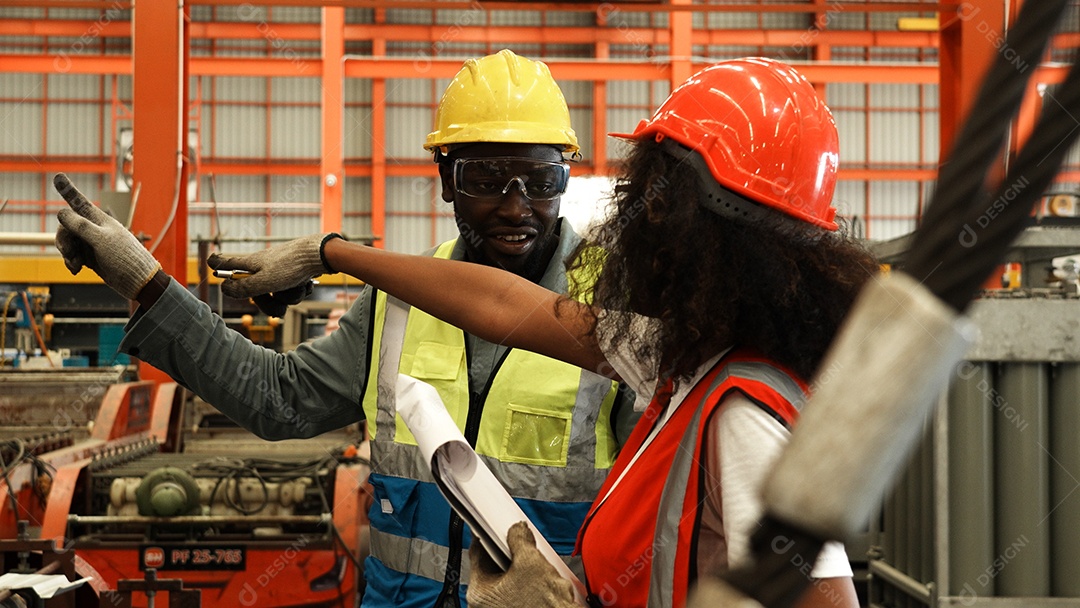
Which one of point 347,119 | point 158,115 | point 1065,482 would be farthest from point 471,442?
point 347,119

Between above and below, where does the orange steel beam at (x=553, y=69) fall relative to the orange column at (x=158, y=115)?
above

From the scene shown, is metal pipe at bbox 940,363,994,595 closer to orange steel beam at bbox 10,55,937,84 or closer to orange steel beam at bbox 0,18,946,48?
orange steel beam at bbox 10,55,937,84

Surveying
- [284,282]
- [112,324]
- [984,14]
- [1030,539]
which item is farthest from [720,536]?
[112,324]

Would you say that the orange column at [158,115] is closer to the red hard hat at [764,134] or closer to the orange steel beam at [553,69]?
the red hard hat at [764,134]

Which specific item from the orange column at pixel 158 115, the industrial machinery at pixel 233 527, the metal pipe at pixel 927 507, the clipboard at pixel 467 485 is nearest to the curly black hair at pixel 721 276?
the clipboard at pixel 467 485

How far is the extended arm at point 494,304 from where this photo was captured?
148cm

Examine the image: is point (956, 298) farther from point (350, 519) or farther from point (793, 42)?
point (793, 42)

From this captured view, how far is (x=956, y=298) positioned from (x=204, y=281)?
604 cm

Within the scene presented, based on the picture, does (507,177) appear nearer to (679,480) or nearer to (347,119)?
(679,480)

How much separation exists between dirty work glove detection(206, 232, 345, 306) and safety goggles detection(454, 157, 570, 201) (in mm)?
536

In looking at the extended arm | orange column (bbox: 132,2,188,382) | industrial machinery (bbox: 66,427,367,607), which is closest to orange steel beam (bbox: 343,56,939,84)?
orange column (bbox: 132,2,188,382)

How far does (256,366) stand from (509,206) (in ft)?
2.31

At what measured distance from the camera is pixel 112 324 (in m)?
14.9

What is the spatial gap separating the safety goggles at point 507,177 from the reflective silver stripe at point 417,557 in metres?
0.84
